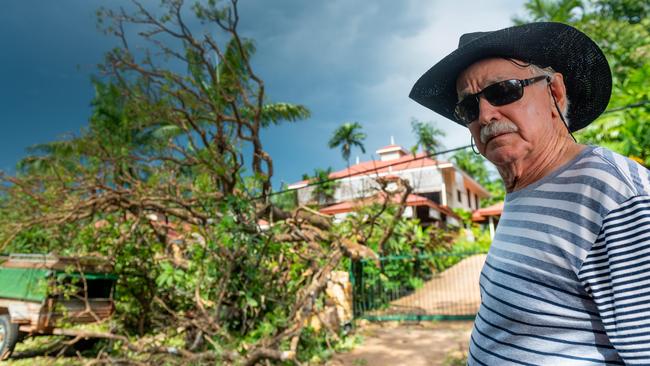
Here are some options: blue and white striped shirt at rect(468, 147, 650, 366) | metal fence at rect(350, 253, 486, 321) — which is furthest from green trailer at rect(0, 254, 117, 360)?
blue and white striped shirt at rect(468, 147, 650, 366)

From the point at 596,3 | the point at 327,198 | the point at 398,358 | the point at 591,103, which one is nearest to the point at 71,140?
the point at 398,358

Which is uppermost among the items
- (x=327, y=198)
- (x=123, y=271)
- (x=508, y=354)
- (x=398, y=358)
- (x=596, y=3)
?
(x=596, y=3)

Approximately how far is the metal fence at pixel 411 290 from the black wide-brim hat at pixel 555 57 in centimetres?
857

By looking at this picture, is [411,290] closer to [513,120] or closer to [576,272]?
[513,120]

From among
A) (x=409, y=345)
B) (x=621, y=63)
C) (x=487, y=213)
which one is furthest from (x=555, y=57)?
(x=487, y=213)

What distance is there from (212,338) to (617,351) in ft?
20.9

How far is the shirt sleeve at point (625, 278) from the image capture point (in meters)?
0.78

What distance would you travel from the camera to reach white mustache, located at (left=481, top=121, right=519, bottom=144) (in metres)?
1.27

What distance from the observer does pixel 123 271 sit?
25.9 feet

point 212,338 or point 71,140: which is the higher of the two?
point 71,140

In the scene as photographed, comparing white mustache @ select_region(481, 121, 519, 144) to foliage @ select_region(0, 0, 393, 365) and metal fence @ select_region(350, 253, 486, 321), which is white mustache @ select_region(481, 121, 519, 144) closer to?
foliage @ select_region(0, 0, 393, 365)

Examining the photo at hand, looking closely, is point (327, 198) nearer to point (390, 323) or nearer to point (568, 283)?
point (390, 323)

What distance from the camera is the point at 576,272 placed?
35.5 inches

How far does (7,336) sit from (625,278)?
29.9 feet
